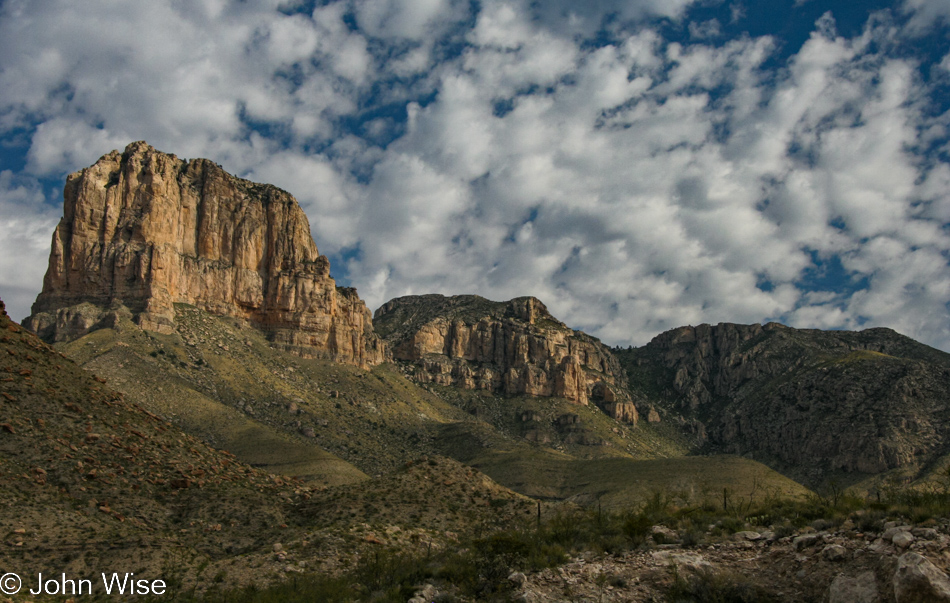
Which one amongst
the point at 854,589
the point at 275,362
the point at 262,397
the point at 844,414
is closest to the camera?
the point at 854,589

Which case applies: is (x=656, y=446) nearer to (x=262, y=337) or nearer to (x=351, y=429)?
(x=351, y=429)

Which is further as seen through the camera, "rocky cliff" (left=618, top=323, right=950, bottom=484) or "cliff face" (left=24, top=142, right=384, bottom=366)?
"rocky cliff" (left=618, top=323, right=950, bottom=484)

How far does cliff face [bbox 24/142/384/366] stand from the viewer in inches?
4707

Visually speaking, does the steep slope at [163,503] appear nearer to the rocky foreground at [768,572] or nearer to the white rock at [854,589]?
the rocky foreground at [768,572]

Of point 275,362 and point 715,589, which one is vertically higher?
point 275,362

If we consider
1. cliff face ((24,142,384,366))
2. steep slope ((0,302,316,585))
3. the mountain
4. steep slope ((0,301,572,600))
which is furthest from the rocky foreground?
cliff face ((24,142,384,366))

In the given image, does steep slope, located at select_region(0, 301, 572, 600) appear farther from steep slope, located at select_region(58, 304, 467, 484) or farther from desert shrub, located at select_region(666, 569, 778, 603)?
steep slope, located at select_region(58, 304, 467, 484)

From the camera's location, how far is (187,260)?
13800 centimetres

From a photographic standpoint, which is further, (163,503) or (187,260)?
(187,260)

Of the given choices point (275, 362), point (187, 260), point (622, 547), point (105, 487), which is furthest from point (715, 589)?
point (187, 260)

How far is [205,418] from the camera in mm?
84438

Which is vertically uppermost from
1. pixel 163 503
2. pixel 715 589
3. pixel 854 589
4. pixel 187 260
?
pixel 187 260

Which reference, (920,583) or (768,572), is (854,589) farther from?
(768,572)

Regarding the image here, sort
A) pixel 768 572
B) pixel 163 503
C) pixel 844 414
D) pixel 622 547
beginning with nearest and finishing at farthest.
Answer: pixel 768 572, pixel 622 547, pixel 163 503, pixel 844 414
